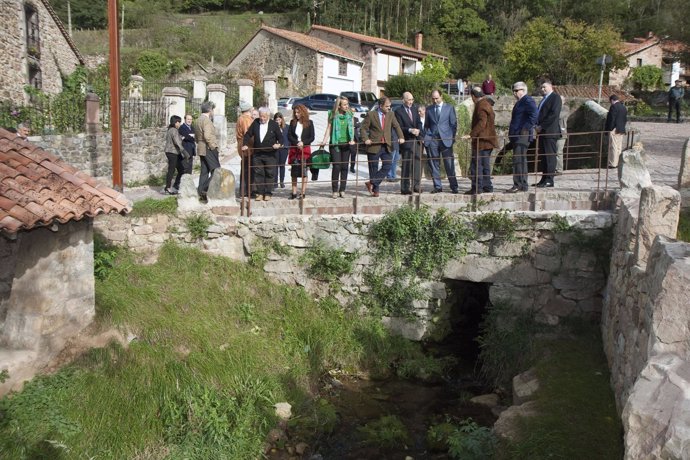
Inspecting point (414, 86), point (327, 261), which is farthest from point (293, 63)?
point (327, 261)

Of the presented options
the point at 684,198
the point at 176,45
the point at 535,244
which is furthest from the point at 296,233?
the point at 176,45

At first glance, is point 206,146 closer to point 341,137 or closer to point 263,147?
point 263,147

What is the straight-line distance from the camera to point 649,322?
482cm

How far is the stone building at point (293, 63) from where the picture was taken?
122 ft

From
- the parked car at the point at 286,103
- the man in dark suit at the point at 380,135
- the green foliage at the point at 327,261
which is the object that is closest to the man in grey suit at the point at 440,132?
the man in dark suit at the point at 380,135

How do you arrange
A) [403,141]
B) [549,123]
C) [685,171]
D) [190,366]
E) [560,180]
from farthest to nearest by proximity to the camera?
[560,180] → [403,141] → [549,123] → [685,171] → [190,366]

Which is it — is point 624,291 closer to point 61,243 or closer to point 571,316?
point 571,316

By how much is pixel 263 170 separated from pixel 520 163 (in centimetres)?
436

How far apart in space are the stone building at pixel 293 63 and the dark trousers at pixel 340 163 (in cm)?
2689

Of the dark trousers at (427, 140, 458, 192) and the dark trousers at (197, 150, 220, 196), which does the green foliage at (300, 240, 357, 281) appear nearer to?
the dark trousers at (427, 140, 458, 192)

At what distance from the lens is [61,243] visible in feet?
23.6

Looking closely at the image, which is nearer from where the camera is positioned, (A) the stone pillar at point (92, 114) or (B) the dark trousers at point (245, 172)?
(B) the dark trousers at point (245, 172)

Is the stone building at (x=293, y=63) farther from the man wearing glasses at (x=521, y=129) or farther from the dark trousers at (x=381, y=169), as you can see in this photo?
the man wearing glasses at (x=521, y=129)

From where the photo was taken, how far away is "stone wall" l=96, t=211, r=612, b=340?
8.67 m
